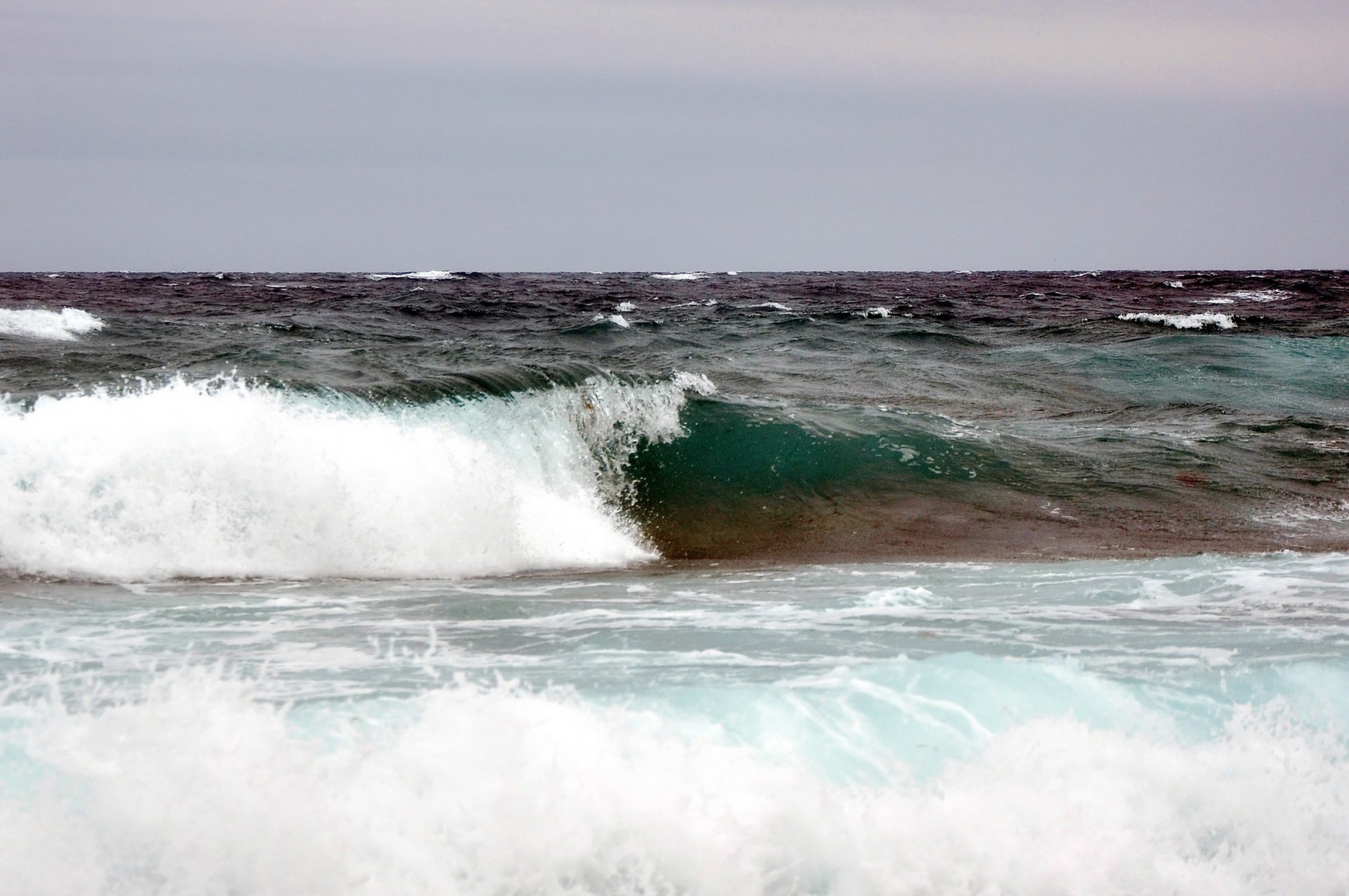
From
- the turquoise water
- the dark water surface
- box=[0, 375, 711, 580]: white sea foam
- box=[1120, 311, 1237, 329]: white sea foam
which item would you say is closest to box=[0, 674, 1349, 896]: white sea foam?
the turquoise water

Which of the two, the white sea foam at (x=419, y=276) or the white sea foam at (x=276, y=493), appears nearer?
the white sea foam at (x=276, y=493)

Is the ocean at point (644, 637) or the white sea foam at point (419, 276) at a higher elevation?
the white sea foam at point (419, 276)

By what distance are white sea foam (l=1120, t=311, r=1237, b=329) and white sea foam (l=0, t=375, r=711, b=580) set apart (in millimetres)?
20578

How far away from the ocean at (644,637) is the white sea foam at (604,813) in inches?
0.4

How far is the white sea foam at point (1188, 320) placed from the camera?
24555mm

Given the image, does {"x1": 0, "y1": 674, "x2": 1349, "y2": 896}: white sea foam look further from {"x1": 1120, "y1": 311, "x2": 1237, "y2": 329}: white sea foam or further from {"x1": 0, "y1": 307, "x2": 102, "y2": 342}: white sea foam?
{"x1": 1120, "y1": 311, "x2": 1237, "y2": 329}: white sea foam

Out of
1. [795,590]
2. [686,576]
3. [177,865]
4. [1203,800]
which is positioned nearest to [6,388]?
[686,576]

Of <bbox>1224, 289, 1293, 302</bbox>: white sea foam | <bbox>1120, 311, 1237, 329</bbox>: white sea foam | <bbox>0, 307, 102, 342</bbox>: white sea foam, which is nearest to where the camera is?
<bbox>0, 307, 102, 342</bbox>: white sea foam

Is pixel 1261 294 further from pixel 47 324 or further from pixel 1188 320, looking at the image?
pixel 47 324

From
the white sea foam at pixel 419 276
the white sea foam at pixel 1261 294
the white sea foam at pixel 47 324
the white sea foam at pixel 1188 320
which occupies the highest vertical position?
the white sea foam at pixel 419 276

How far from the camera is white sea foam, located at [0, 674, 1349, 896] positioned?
111 inches

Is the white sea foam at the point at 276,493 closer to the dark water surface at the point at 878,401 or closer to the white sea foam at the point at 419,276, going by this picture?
the dark water surface at the point at 878,401

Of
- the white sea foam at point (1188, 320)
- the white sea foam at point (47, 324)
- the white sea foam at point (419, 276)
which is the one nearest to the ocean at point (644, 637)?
the white sea foam at point (47, 324)

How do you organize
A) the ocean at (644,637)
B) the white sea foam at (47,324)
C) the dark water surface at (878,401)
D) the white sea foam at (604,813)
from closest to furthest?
the white sea foam at (604,813) → the ocean at (644,637) → the dark water surface at (878,401) → the white sea foam at (47,324)
